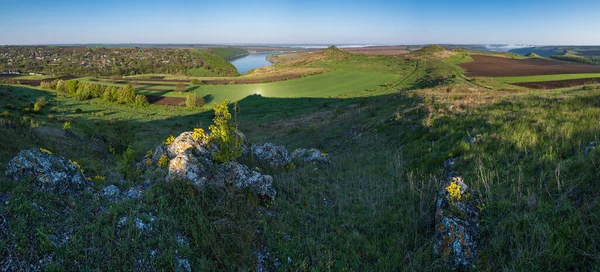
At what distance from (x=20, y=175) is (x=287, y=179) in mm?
5889

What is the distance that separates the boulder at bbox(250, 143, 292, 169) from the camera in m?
9.99

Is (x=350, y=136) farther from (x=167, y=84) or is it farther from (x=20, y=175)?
(x=167, y=84)

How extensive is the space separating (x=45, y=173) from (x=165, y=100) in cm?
7875

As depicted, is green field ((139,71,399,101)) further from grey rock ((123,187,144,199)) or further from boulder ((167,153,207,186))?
grey rock ((123,187,144,199))

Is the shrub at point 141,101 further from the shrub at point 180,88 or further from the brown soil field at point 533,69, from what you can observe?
the brown soil field at point 533,69

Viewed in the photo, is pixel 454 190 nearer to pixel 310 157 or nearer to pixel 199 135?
pixel 310 157

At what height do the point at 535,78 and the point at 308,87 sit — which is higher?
the point at 535,78

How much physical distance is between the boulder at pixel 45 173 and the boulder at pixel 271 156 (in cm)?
552

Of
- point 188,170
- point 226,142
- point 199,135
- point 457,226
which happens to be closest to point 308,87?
point 199,135

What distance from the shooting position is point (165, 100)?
7519 cm

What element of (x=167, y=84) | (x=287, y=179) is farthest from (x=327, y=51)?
(x=287, y=179)

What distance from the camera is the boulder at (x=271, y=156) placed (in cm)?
999

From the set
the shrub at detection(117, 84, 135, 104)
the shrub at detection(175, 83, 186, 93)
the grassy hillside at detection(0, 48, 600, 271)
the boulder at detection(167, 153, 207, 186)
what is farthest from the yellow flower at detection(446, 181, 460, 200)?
the shrub at detection(175, 83, 186, 93)

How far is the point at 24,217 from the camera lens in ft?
12.9
